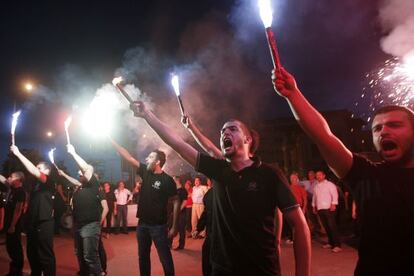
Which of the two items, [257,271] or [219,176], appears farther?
[219,176]

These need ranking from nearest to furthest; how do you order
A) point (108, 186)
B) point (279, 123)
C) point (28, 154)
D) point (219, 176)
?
point (219, 176) < point (108, 186) < point (28, 154) < point (279, 123)

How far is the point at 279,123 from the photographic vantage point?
28172mm

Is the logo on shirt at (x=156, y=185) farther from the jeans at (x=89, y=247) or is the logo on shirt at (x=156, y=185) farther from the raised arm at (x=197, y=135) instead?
the raised arm at (x=197, y=135)

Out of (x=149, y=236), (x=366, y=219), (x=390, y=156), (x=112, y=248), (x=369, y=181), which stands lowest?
(x=112, y=248)

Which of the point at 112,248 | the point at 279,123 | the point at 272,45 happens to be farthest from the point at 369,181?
the point at 279,123

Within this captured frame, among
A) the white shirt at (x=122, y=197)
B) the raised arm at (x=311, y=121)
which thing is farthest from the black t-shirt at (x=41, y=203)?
the white shirt at (x=122, y=197)

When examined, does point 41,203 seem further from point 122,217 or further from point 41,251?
point 122,217

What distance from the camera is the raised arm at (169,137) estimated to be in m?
3.43

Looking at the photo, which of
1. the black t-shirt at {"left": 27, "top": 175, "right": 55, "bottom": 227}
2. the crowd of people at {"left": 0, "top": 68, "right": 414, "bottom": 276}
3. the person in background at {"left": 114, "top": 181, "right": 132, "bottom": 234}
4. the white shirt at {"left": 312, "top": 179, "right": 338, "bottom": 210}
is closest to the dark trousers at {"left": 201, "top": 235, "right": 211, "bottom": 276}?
the crowd of people at {"left": 0, "top": 68, "right": 414, "bottom": 276}

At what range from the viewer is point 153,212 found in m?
5.59

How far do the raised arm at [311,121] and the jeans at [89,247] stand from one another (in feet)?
16.2

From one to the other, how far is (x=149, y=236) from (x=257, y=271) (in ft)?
10.1

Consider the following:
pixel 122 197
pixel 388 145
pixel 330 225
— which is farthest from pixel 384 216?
pixel 122 197

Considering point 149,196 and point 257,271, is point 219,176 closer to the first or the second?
point 257,271
